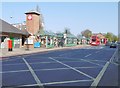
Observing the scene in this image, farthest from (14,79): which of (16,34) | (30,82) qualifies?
(16,34)

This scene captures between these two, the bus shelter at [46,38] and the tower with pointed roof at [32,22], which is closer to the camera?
the bus shelter at [46,38]

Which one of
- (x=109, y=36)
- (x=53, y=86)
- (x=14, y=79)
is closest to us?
(x=53, y=86)

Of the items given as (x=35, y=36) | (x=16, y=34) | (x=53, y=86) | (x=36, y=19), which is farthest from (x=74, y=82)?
(x=36, y=19)

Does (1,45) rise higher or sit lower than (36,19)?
lower

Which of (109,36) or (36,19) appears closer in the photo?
(36,19)

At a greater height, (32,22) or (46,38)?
(32,22)

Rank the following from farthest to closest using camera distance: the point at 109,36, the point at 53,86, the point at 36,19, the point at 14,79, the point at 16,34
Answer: the point at 109,36 → the point at 36,19 → the point at 16,34 → the point at 14,79 → the point at 53,86

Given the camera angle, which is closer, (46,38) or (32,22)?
(46,38)

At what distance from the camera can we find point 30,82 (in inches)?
452

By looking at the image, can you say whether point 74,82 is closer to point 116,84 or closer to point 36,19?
point 116,84

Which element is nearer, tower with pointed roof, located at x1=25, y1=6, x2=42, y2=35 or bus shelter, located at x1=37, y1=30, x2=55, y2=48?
bus shelter, located at x1=37, y1=30, x2=55, y2=48

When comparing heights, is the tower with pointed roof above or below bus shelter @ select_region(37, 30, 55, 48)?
above

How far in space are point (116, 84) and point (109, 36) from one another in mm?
174486

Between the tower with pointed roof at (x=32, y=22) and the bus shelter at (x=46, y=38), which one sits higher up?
the tower with pointed roof at (x=32, y=22)
